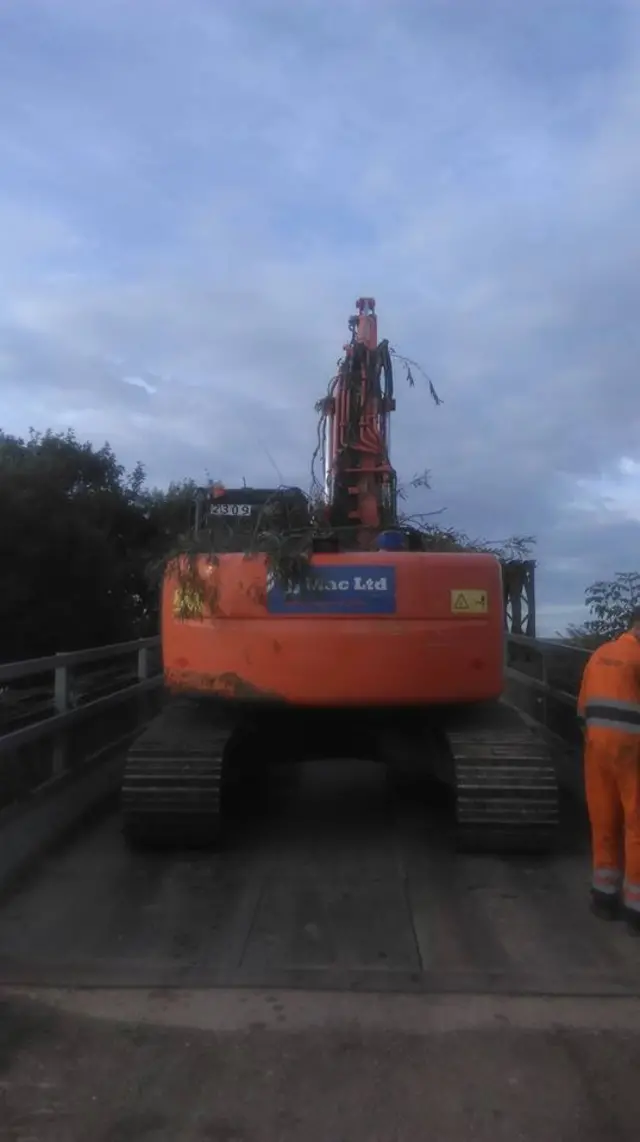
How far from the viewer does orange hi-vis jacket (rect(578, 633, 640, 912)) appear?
20.7 feet

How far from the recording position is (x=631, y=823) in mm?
6254

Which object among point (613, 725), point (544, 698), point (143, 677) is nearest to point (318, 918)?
point (613, 725)

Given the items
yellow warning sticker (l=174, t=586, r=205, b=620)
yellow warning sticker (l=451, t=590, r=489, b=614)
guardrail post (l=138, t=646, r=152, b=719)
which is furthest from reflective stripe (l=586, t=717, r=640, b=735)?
guardrail post (l=138, t=646, r=152, b=719)

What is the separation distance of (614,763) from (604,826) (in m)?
0.36

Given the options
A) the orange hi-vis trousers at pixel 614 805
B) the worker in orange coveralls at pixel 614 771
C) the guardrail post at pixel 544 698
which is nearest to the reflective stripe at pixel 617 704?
the worker in orange coveralls at pixel 614 771

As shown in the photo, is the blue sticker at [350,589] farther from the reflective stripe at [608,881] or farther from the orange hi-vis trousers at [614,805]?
the reflective stripe at [608,881]

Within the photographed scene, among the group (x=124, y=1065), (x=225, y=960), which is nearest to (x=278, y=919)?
(x=225, y=960)

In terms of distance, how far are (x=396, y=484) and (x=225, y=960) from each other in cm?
501

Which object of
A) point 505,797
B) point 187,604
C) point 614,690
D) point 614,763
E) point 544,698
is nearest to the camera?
point 614,763

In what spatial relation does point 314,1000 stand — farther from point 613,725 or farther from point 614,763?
point 613,725

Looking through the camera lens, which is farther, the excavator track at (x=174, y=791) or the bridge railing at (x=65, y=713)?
the bridge railing at (x=65, y=713)

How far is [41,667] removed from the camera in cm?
820

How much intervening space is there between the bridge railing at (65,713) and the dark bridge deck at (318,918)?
562 mm

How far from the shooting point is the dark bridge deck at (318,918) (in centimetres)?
538
